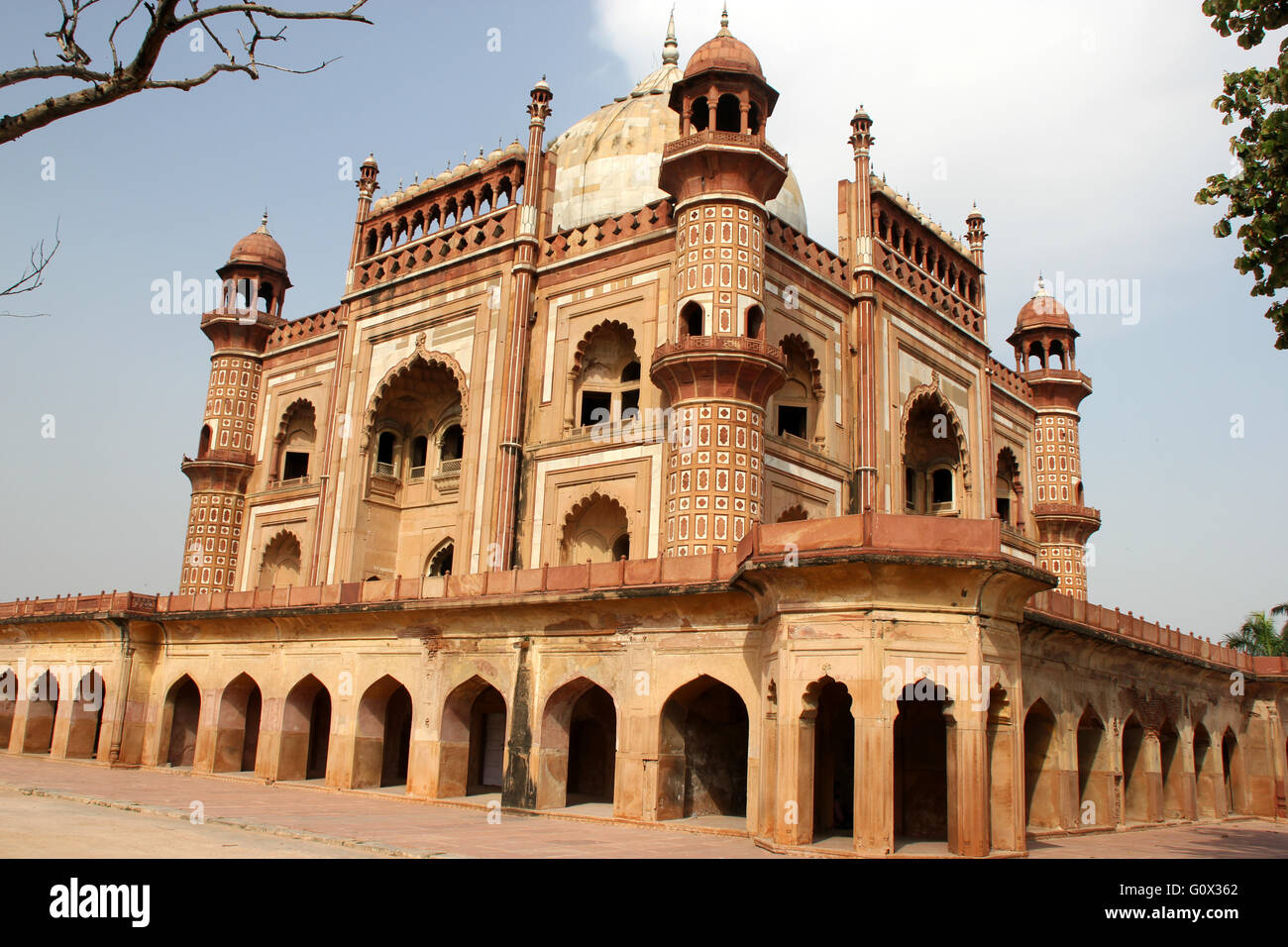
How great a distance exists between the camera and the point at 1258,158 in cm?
1003

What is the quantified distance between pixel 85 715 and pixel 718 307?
1834cm

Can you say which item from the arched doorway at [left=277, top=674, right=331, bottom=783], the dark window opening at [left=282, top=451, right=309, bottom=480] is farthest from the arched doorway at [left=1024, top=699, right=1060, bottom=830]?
the dark window opening at [left=282, top=451, right=309, bottom=480]

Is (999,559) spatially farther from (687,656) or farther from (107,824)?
(107,824)

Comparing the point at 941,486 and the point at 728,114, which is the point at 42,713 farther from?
the point at 941,486

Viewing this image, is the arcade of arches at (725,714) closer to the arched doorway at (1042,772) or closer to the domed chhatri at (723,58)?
the arched doorway at (1042,772)

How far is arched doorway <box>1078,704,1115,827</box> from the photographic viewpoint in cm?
1841

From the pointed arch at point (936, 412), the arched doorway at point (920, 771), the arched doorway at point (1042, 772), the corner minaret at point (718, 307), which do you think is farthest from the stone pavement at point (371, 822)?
the pointed arch at point (936, 412)

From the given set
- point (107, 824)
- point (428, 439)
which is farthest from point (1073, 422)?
point (107, 824)

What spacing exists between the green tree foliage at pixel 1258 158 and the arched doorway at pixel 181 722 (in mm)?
22897

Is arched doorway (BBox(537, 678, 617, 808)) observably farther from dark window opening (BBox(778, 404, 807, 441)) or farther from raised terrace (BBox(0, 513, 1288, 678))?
dark window opening (BBox(778, 404, 807, 441))

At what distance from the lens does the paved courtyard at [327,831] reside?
1127 cm

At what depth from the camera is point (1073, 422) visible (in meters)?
33.4
